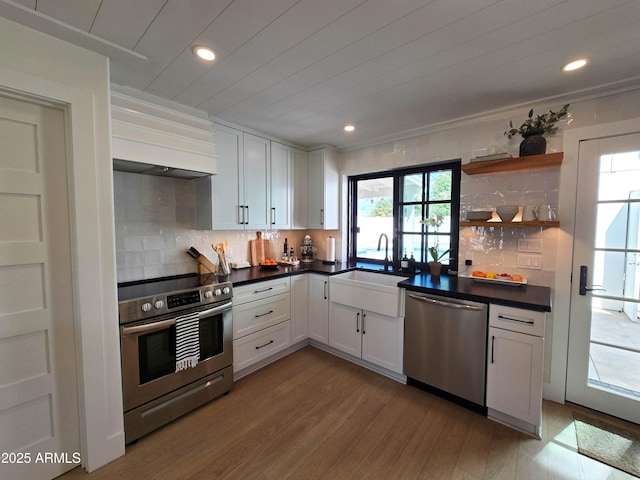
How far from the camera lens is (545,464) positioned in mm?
1596

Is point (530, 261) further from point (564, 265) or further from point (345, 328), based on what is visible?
point (345, 328)

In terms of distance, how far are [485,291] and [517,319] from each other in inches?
12.0

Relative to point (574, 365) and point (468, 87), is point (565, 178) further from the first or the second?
point (574, 365)

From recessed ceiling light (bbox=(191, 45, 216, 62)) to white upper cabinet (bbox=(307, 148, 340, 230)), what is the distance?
75.4 inches

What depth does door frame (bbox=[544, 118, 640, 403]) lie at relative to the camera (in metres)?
2.10

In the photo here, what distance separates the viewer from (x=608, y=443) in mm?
1740

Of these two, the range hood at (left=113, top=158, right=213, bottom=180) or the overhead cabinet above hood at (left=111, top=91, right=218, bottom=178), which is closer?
the overhead cabinet above hood at (left=111, top=91, right=218, bottom=178)

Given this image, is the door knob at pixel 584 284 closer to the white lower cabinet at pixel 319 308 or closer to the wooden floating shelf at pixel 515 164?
the wooden floating shelf at pixel 515 164

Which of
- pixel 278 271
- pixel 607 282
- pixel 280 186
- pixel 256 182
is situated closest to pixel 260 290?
pixel 278 271

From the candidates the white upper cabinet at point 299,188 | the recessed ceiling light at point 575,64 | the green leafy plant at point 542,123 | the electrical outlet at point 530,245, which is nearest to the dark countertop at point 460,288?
the electrical outlet at point 530,245

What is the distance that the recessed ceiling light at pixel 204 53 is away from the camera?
1521 millimetres

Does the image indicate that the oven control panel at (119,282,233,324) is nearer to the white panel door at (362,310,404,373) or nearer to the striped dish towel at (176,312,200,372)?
the striped dish towel at (176,312,200,372)

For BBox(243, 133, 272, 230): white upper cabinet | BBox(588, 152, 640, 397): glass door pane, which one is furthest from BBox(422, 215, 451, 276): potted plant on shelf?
BBox(243, 133, 272, 230): white upper cabinet

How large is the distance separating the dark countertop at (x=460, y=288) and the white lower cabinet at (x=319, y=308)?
0.38ft
